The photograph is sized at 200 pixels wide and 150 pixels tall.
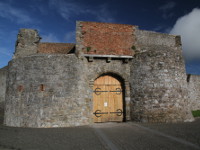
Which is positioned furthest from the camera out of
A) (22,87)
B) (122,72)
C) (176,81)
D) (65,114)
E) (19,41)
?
(19,41)

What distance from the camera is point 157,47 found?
984 centimetres

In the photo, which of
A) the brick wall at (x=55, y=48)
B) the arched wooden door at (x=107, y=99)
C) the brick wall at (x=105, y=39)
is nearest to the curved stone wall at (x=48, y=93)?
the arched wooden door at (x=107, y=99)

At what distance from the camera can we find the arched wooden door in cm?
806

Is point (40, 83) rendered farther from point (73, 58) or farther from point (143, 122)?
point (143, 122)

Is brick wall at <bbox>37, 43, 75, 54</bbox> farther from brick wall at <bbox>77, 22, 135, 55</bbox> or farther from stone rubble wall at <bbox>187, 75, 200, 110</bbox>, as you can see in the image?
stone rubble wall at <bbox>187, 75, 200, 110</bbox>

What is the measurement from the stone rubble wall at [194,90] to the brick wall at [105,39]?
31.3 feet

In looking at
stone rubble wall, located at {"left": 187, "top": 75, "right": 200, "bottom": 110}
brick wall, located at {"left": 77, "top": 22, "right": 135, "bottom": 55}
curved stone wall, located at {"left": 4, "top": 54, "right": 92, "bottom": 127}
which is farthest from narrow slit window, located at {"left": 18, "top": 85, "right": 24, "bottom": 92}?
stone rubble wall, located at {"left": 187, "top": 75, "right": 200, "bottom": 110}

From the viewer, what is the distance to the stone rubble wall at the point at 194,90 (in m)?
14.4

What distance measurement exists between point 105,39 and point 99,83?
8.54 ft

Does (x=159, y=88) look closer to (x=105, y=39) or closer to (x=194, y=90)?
(x=105, y=39)

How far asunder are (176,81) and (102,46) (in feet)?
14.9

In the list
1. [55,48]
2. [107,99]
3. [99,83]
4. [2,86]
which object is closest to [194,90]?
[107,99]

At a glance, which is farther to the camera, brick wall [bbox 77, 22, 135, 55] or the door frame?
brick wall [bbox 77, 22, 135, 55]

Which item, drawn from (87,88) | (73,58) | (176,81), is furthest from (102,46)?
(176,81)
